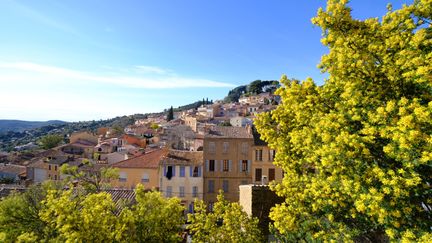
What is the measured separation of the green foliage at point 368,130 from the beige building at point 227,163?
23.2m

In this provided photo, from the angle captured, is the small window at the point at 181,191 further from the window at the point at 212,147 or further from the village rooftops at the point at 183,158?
the window at the point at 212,147

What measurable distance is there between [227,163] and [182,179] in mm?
5070

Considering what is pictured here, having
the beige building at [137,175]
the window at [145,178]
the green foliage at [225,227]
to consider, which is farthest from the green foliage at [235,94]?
the green foliage at [225,227]

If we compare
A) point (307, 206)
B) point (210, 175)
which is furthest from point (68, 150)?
point (307, 206)

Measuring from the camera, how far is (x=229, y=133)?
3284cm

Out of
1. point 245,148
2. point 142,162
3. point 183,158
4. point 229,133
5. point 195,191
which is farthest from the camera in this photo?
point 142,162

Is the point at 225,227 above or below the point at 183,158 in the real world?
above

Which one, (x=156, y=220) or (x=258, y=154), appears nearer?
(x=156, y=220)

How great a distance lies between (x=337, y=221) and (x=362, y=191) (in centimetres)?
216

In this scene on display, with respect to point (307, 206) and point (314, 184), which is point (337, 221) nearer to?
point (307, 206)

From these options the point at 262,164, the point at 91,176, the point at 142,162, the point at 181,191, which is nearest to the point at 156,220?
the point at 91,176

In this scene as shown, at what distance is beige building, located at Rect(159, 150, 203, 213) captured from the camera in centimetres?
3231

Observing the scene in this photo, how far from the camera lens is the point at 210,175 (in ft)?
107

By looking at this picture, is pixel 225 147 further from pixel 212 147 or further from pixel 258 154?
pixel 258 154
